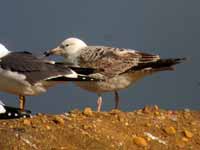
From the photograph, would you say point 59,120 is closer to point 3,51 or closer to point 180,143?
point 180,143

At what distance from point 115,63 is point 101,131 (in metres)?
3.43

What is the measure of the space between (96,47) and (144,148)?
3.80m

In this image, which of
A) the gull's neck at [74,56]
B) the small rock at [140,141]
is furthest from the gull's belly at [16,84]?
the small rock at [140,141]

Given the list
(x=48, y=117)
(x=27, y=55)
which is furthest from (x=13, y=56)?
(x=48, y=117)

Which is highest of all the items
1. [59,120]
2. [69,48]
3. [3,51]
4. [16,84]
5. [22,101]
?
[69,48]

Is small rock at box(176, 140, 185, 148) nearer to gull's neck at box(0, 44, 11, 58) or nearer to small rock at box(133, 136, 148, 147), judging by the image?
small rock at box(133, 136, 148, 147)

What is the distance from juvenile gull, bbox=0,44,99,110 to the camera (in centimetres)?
846

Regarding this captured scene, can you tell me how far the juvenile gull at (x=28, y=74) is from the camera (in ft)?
27.8

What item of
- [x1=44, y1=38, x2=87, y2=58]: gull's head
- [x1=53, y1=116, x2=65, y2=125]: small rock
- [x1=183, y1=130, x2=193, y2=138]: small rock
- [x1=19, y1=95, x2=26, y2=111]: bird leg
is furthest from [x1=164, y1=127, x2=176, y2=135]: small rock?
[x1=44, y1=38, x2=87, y2=58]: gull's head

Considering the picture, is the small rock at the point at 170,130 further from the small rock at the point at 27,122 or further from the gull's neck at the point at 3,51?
the gull's neck at the point at 3,51

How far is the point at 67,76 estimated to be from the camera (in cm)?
860

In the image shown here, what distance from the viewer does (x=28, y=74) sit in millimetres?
8555

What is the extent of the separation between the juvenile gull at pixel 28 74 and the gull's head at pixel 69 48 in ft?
5.43

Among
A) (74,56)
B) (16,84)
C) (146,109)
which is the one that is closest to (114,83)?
(74,56)
